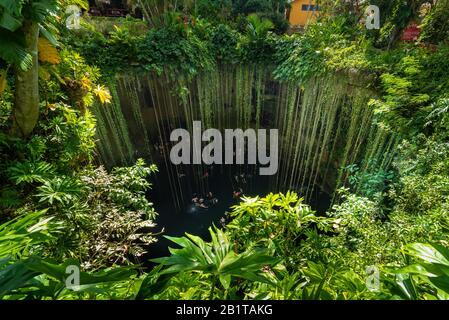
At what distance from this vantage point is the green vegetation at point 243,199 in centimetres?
112

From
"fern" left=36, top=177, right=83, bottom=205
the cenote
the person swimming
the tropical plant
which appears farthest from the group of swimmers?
the tropical plant

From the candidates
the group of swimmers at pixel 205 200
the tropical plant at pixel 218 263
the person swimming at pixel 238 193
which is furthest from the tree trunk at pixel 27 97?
the person swimming at pixel 238 193

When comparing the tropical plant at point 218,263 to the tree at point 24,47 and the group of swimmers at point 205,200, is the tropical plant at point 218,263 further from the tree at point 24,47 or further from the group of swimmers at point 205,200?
the group of swimmers at point 205,200

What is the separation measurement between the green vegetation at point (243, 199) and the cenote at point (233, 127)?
5 cm

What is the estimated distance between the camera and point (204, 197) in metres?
6.99

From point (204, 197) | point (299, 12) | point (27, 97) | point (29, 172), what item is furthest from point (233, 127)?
point (299, 12)

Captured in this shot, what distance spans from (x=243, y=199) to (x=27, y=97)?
2.37 metres

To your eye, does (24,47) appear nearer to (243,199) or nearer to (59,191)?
(59,191)

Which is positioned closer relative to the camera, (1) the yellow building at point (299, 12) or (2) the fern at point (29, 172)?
(2) the fern at point (29, 172)

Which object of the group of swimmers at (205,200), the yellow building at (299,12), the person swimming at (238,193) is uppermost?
the yellow building at (299,12)

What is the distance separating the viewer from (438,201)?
2.01 metres

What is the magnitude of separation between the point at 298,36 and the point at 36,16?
4.86 metres
